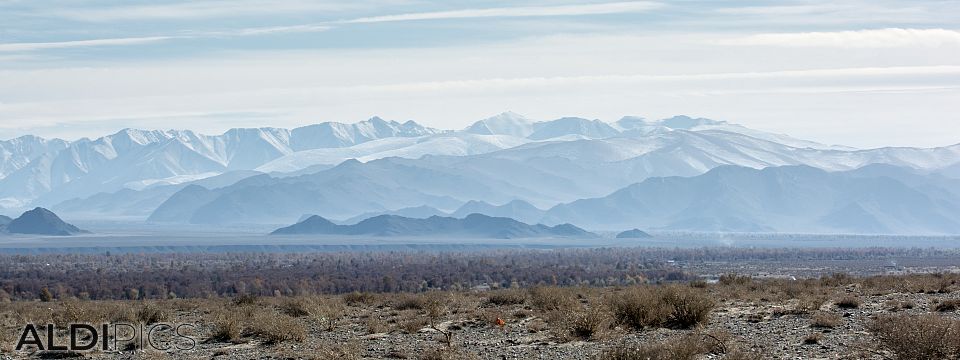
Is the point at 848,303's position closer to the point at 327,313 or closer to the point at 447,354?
the point at 447,354

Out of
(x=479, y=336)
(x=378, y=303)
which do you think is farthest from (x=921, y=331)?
(x=378, y=303)

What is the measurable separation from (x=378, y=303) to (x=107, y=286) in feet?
200

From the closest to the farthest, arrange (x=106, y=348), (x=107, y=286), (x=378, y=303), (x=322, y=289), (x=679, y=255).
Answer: (x=106, y=348)
(x=378, y=303)
(x=322, y=289)
(x=107, y=286)
(x=679, y=255)

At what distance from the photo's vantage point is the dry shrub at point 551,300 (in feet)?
93.8

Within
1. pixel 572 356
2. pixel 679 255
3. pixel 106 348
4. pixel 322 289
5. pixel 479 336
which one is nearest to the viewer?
pixel 572 356

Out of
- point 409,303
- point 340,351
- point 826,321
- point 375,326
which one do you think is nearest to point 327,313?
point 409,303

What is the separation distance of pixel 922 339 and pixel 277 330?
470 inches

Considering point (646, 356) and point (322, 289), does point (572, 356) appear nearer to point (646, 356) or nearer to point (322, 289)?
point (646, 356)

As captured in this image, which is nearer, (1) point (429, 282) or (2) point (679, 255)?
(1) point (429, 282)

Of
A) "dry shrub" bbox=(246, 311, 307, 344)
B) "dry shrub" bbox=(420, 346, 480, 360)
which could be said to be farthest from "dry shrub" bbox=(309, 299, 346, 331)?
"dry shrub" bbox=(420, 346, 480, 360)

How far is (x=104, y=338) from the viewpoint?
76.6ft

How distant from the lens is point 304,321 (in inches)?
1107

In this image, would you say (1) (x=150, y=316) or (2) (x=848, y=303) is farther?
(1) (x=150, y=316)

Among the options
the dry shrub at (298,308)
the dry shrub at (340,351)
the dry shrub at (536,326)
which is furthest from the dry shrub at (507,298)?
the dry shrub at (340,351)
